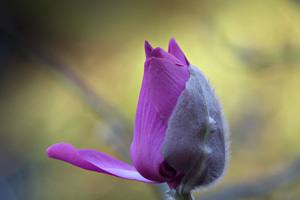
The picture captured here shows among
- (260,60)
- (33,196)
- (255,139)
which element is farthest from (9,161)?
(260,60)

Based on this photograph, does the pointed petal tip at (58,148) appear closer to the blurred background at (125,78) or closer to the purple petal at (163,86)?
the purple petal at (163,86)

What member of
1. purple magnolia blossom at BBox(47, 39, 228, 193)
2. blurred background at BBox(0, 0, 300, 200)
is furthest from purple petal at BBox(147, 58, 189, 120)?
blurred background at BBox(0, 0, 300, 200)

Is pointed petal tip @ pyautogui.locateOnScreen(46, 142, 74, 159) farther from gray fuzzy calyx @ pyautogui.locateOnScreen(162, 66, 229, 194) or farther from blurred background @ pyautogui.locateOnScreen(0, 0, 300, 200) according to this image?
blurred background @ pyautogui.locateOnScreen(0, 0, 300, 200)

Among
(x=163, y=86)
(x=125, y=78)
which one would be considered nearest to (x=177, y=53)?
(x=163, y=86)

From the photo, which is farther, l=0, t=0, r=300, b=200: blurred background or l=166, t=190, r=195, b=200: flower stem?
l=0, t=0, r=300, b=200: blurred background

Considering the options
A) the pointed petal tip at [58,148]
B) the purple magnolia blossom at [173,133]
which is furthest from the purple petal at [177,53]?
the pointed petal tip at [58,148]

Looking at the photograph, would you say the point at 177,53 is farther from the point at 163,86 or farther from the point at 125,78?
the point at 125,78
